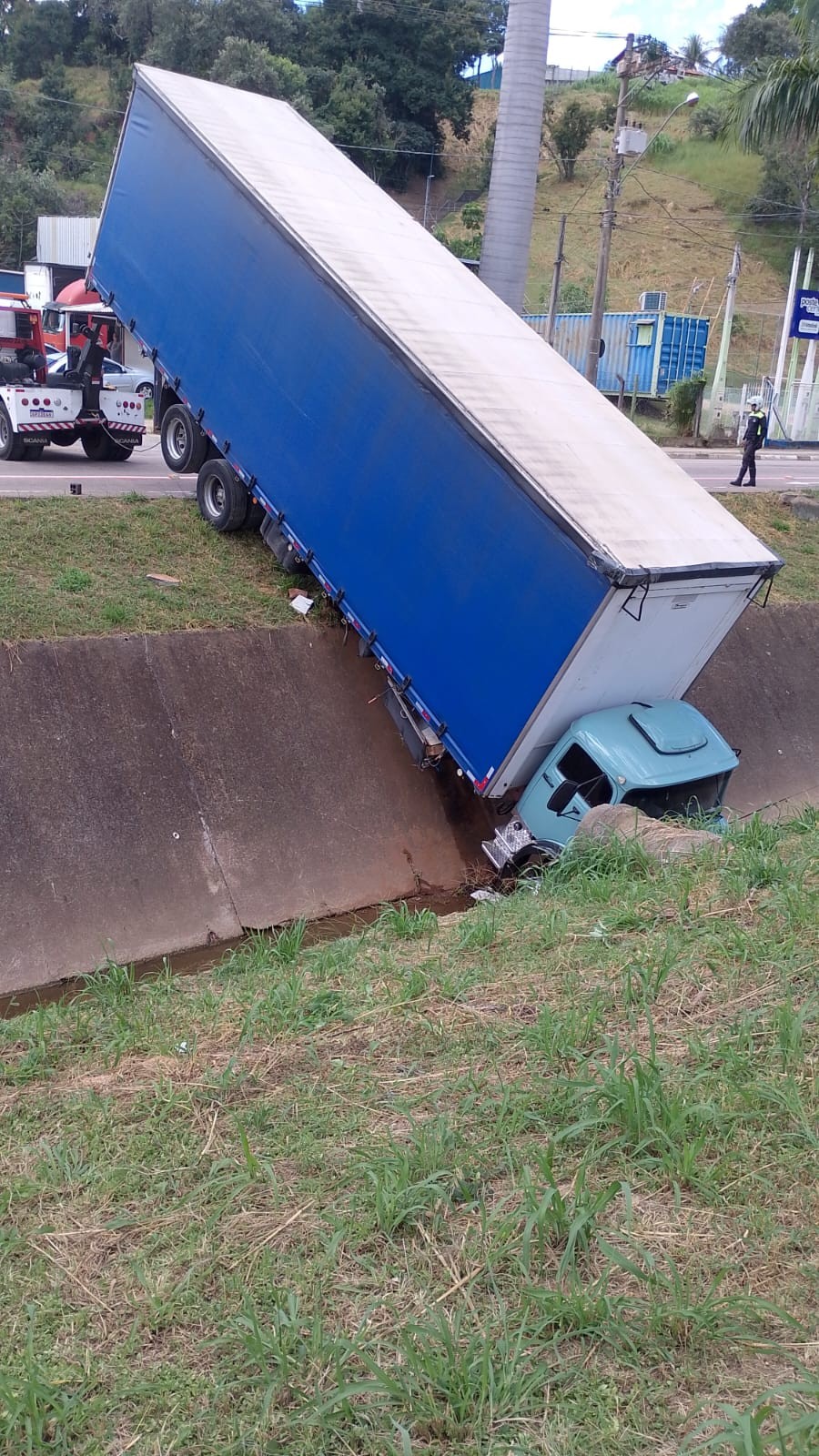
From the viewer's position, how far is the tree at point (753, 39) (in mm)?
68812

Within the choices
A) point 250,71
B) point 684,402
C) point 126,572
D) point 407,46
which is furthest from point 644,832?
point 407,46

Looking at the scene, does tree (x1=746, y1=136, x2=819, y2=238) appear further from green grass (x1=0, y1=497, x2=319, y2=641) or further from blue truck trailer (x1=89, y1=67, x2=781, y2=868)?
green grass (x1=0, y1=497, x2=319, y2=641)

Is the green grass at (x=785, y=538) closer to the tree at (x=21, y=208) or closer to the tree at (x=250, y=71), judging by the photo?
the tree at (x=250, y=71)

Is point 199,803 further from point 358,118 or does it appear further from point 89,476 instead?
point 358,118

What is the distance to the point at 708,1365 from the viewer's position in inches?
115

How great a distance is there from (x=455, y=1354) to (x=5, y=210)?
1898 inches

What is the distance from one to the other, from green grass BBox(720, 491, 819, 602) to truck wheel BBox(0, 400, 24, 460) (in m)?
11.3

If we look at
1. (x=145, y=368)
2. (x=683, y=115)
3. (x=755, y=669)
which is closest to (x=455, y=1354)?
(x=755, y=669)

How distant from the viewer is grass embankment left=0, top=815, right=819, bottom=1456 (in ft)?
9.43

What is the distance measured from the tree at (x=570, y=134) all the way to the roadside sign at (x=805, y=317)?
96.1ft

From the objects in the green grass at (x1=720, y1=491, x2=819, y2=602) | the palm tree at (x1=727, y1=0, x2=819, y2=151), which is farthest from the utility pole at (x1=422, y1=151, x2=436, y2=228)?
the green grass at (x1=720, y1=491, x2=819, y2=602)

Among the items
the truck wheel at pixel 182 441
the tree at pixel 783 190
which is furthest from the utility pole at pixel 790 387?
the truck wheel at pixel 182 441

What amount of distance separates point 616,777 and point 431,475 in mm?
3201

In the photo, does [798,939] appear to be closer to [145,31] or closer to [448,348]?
[448,348]
